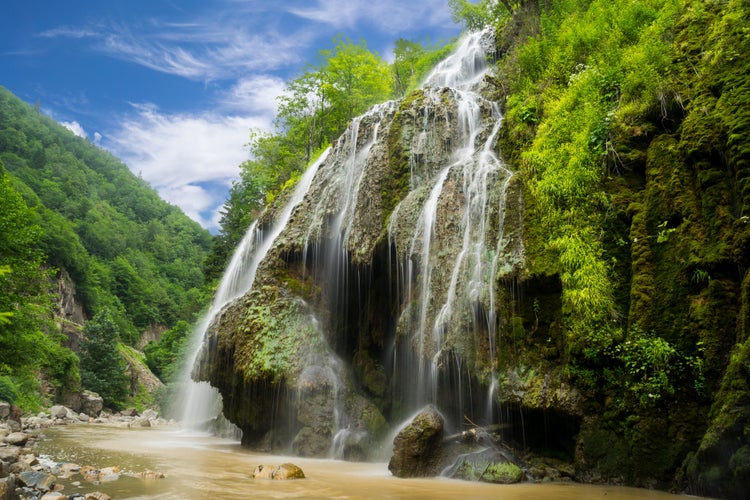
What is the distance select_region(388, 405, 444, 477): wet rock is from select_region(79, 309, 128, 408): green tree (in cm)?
4656

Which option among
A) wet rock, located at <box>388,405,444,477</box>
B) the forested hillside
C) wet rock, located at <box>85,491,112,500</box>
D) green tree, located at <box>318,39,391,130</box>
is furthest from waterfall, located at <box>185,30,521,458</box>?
green tree, located at <box>318,39,391,130</box>

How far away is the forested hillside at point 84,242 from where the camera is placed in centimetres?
1830

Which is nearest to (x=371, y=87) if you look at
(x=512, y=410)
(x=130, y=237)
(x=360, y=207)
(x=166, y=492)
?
(x=360, y=207)

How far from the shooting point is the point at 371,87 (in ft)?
110

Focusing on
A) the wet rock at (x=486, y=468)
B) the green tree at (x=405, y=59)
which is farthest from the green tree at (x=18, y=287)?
the green tree at (x=405, y=59)

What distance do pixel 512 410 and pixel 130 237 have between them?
117887 mm

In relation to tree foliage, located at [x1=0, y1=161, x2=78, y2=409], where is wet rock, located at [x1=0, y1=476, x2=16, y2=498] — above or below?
below

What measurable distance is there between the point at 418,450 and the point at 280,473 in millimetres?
2767

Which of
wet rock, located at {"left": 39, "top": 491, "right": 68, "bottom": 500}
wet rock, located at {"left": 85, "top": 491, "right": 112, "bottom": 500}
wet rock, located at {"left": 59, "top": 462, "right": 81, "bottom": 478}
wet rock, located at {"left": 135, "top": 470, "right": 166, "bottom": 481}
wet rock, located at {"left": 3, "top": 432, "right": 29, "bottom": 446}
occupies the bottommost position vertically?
wet rock, located at {"left": 3, "top": 432, "right": 29, "bottom": 446}

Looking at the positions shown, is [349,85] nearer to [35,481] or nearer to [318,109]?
[318,109]

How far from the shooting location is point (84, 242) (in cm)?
9644

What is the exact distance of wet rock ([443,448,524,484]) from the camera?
9.32 metres

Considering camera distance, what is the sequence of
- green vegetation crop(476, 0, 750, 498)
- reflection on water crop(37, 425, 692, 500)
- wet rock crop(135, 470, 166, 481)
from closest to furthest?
1. reflection on water crop(37, 425, 692, 500)
2. green vegetation crop(476, 0, 750, 498)
3. wet rock crop(135, 470, 166, 481)

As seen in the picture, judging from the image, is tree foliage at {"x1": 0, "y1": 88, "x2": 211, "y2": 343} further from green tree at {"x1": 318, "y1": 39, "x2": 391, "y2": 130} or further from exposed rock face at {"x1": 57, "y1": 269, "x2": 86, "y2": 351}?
green tree at {"x1": 318, "y1": 39, "x2": 391, "y2": 130}
